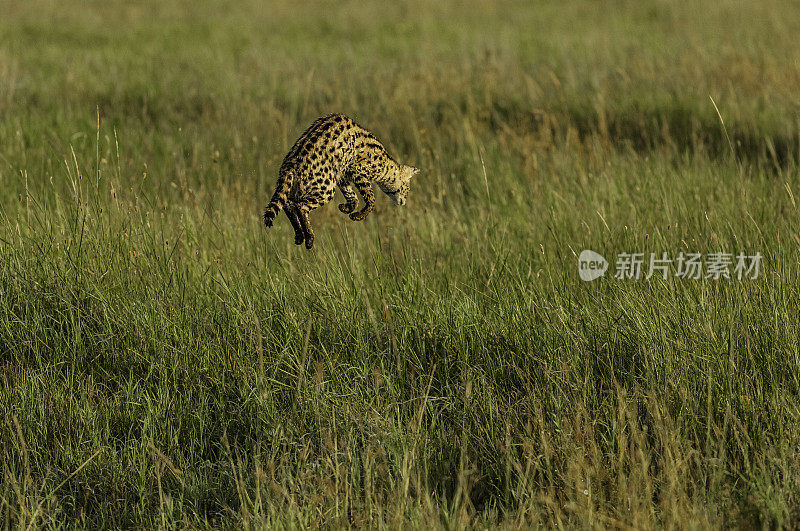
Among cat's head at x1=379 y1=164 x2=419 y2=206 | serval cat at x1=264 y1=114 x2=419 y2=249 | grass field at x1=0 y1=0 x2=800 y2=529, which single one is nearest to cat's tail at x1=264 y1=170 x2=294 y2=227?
serval cat at x1=264 y1=114 x2=419 y2=249

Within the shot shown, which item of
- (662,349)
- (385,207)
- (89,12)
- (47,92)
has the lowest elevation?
(662,349)

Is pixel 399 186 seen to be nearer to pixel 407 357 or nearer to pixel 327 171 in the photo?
pixel 327 171

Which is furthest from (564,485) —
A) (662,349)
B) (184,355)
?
(184,355)

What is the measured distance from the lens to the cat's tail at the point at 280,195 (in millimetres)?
2693

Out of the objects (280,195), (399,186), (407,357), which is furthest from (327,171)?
(407,357)

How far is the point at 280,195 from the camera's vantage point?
2.78 meters

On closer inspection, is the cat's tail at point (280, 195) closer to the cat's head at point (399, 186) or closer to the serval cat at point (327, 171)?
the serval cat at point (327, 171)

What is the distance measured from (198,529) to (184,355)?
86cm

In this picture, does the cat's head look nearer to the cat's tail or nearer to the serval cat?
the serval cat

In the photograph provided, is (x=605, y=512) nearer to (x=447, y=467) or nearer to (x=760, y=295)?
(x=447, y=467)

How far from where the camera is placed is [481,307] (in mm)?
3400

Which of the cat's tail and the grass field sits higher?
the cat's tail

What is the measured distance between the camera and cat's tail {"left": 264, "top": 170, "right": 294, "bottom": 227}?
2693mm

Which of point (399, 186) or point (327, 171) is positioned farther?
point (399, 186)
